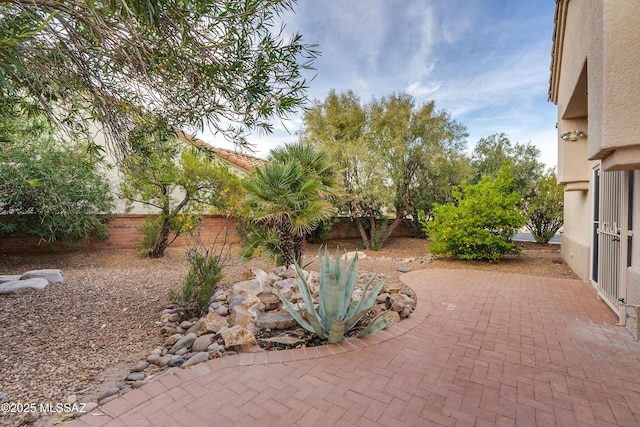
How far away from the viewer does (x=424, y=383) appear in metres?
2.92

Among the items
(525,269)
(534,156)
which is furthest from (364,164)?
(534,156)

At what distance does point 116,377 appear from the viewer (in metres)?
3.12

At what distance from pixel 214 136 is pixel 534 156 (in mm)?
21443

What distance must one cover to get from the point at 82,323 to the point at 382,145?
1198cm

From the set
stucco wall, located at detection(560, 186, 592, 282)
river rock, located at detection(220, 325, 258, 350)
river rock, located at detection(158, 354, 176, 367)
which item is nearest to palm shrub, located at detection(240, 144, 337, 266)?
river rock, located at detection(220, 325, 258, 350)

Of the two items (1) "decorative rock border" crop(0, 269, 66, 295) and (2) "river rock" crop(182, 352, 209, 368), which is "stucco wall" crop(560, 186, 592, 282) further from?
(1) "decorative rock border" crop(0, 269, 66, 295)

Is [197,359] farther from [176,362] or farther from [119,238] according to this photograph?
[119,238]

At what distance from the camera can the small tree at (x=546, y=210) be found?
1421 cm

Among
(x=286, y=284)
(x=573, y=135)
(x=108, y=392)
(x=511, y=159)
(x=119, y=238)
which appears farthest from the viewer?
(x=511, y=159)

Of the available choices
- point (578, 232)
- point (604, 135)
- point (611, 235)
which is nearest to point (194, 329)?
point (604, 135)

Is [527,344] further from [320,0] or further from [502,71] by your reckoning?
[502,71]

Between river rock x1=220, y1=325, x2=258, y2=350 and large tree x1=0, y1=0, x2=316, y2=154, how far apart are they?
2.42m

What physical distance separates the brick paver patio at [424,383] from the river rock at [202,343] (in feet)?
1.31

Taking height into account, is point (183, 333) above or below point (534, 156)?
below
